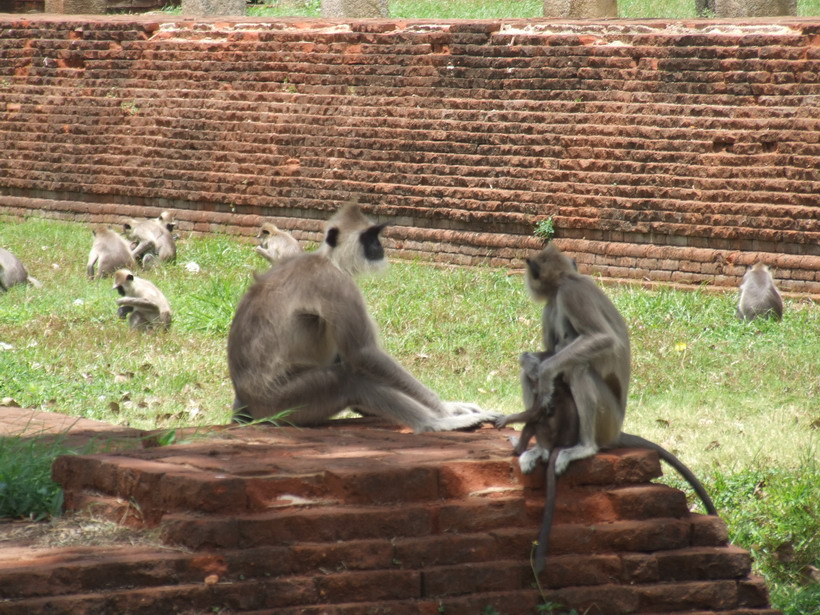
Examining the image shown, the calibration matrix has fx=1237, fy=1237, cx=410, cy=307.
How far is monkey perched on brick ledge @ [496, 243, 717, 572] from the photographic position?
14.8ft

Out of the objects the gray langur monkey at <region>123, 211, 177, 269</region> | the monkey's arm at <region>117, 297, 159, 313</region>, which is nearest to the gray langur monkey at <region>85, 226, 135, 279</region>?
the gray langur monkey at <region>123, 211, 177, 269</region>

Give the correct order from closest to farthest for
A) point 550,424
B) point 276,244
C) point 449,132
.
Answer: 1. point 550,424
2. point 276,244
3. point 449,132

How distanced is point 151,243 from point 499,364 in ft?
19.8

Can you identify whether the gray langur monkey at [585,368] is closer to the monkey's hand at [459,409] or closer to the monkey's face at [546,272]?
the monkey's face at [546,272]

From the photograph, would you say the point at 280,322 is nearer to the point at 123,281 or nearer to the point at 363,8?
the point at 123,281

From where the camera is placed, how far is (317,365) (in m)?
5.59

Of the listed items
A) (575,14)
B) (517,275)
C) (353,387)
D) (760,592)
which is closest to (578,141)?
(517,275)

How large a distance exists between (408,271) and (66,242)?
4692mm

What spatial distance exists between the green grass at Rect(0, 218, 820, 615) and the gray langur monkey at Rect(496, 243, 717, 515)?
5.08ft

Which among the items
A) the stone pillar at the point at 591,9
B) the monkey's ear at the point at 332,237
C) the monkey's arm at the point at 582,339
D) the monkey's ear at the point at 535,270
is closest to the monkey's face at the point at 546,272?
the monkey's ear at the point at 535,270

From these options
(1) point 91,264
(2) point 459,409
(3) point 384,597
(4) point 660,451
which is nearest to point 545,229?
(1) point 91,264

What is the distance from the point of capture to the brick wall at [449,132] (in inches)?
478

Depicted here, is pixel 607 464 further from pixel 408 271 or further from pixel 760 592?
pixel 408 271

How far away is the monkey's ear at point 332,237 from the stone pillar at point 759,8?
11.1m
